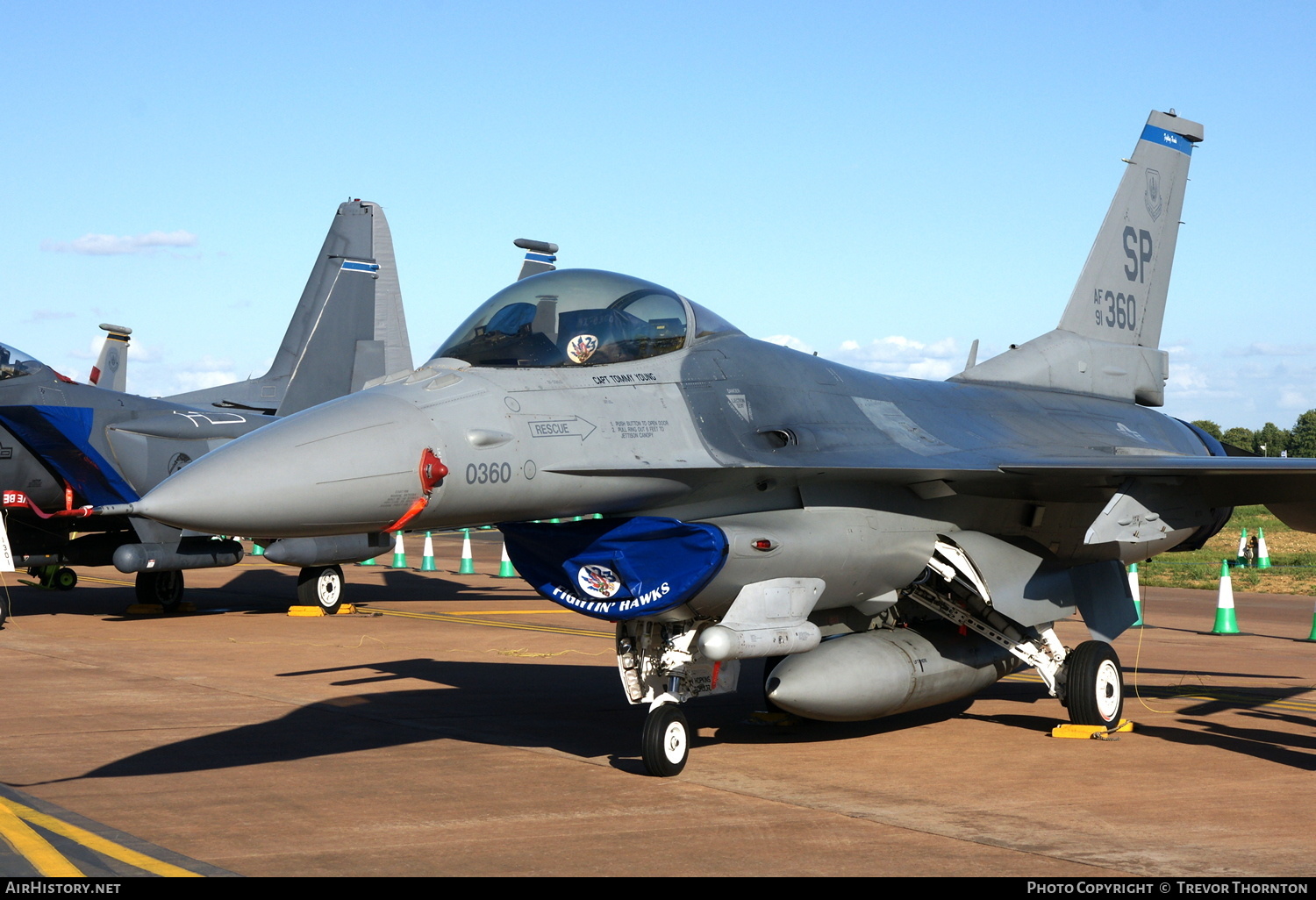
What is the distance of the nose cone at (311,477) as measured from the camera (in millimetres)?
5703

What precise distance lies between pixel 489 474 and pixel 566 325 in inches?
47.8

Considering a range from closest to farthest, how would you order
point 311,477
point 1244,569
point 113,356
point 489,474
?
1. point 311,477
2. point 489,474
3. point 1244,569
4. point 113,356

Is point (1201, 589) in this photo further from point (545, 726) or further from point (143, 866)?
point (143, 866)

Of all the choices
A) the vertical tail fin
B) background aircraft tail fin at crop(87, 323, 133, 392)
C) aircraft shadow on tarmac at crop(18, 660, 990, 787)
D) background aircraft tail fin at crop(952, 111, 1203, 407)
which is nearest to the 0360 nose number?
aircraft shadow on tarmac at crop(18, 660, 990, 787)

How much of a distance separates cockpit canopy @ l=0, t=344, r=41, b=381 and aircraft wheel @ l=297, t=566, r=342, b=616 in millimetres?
4638

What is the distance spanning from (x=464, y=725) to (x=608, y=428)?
3348 millimetres

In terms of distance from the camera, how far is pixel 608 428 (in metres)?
7.23

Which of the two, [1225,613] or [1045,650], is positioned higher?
[1045,650]

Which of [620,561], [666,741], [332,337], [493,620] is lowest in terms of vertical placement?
[493,620]

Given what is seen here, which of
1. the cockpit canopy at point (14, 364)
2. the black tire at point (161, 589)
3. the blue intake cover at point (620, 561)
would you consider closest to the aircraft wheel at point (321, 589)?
the black tire at point (161, 589)

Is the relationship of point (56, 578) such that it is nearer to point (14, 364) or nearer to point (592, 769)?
point (14, 364)

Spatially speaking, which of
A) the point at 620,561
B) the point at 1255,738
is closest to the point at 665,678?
the point at 620,561

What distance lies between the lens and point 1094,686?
366 inches
